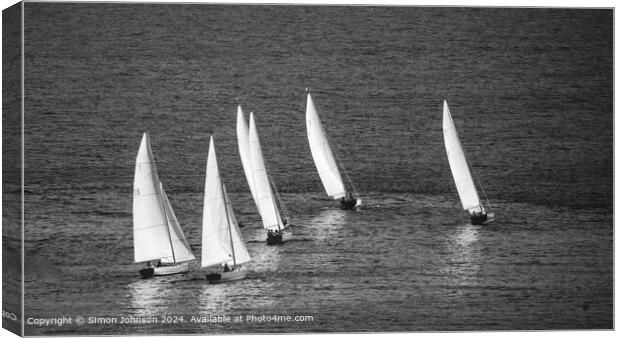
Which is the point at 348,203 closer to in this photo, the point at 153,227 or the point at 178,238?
the point at 178,238

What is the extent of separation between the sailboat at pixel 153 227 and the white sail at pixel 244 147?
1339 mm

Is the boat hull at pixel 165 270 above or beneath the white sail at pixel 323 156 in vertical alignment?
beneath

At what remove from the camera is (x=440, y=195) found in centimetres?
2423

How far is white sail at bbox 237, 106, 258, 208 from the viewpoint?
23750 millimetres

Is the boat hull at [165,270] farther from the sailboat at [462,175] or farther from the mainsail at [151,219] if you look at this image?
the sailboat at [462,175]

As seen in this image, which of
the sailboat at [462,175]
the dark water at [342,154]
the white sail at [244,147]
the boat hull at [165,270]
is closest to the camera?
the dark water at [342,154]

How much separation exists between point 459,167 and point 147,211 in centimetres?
506

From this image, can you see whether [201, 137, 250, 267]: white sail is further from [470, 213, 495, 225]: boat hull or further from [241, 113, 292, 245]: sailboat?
[470, 213, 495, 225]: boat hull

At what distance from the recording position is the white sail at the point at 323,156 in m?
23.7

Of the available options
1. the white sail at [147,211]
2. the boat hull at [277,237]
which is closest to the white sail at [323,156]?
the boat hull at [277,237]

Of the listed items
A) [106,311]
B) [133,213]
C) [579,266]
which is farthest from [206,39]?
[579,266]

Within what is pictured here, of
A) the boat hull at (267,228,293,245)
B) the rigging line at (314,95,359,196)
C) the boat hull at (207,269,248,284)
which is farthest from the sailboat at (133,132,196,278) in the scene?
the rigging line at (314,95,359,196)

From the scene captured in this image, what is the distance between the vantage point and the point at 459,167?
23.9 metres

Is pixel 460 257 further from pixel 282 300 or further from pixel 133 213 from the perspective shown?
pixel 133 213
